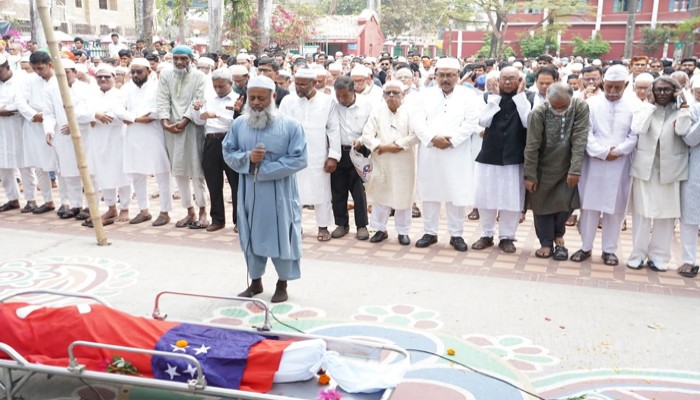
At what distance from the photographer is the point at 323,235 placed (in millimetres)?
7309

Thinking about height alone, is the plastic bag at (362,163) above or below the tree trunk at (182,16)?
below

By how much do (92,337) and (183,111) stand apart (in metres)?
4.26

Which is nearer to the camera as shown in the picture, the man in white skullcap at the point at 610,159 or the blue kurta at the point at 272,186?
the blue kurta at the point at 272,186

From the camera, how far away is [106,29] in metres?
38.9

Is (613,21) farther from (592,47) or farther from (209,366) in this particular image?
(209,366)

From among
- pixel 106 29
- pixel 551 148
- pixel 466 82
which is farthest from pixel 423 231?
pixel 106 29

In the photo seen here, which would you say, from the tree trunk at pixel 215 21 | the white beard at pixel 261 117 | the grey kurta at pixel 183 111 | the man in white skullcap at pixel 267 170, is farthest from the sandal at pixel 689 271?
the tree trunk at pixel 215 21

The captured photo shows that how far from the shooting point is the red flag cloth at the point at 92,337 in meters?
3.46

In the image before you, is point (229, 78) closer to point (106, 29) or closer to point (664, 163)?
point (664, 163)

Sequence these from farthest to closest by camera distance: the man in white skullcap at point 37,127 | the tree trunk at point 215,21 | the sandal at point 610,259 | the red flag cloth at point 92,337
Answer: the tree trunk at point 215,21 → the man in white skullcap at point 37,127 → the sandal at point 610,259 → the red flag cloth at point 92,337

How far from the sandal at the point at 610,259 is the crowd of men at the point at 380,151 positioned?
0.01 m

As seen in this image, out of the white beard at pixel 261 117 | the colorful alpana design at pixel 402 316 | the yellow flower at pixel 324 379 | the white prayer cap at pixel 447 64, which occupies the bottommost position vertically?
the colorful alpana design at pixel 402 316

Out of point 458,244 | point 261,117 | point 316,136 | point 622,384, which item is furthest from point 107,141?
point 622,384

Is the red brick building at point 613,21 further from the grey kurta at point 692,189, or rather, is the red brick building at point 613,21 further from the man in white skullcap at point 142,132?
the grey kurta at point 692,189
